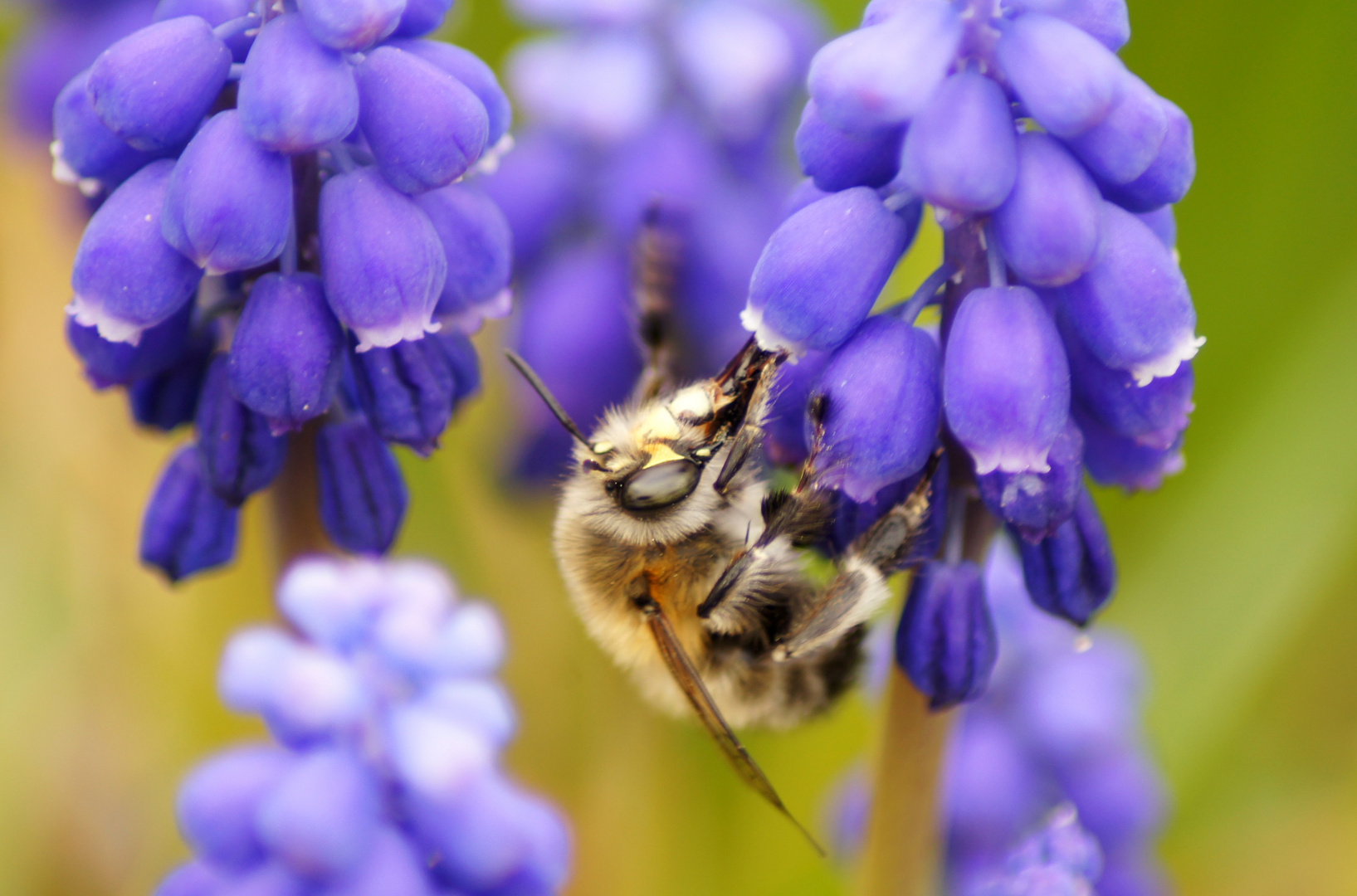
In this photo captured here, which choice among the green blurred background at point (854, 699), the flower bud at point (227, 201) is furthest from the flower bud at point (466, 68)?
the green blurred background at point (854, 699)

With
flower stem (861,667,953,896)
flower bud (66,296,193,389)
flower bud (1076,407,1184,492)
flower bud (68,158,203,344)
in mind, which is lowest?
flower stem (861,667,953,896)

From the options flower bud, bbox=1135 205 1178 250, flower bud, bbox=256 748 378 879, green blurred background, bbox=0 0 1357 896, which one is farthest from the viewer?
green blurred background, bbox=0 0 1357 896

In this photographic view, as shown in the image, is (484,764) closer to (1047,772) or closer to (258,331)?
(258,331)

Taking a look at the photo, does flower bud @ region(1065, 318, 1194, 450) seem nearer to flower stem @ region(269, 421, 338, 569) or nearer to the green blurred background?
flower stem @ region(269, 421, 338, 569)

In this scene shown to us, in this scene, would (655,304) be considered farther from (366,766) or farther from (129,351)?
(366,766)

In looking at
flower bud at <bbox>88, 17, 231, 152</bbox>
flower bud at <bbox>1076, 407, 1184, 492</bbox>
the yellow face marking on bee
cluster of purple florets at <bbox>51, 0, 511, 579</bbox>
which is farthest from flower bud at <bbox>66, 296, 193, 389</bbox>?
flower bud at <bbox>1076, 407, 1184, 492</bbox>

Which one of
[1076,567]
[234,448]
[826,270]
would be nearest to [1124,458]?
[1076,567]

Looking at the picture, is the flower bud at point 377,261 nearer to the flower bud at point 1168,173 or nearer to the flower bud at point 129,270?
the flower bud at point 129,270
